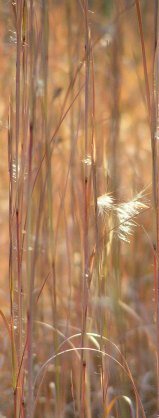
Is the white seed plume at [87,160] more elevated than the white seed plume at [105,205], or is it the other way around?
the white seed plume at [87,160]

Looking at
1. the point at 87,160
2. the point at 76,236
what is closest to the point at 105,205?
the point at 87,160

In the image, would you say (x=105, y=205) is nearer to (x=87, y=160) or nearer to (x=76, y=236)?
(x=87, y=160)

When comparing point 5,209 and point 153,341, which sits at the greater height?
point 5,209

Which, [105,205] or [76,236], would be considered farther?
[76,236]

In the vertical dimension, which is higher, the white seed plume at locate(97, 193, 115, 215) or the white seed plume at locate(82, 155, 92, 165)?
the white seed plume at locate(82, 155, 92, 165)

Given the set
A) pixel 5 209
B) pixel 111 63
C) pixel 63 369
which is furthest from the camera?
pixel 5 209

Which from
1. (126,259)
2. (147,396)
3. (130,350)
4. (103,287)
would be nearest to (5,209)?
(126,259)

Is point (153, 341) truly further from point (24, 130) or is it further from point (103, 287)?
point (24, 130)

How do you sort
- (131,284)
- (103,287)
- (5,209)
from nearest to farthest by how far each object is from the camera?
(103,287), (131,284), (5,209)
